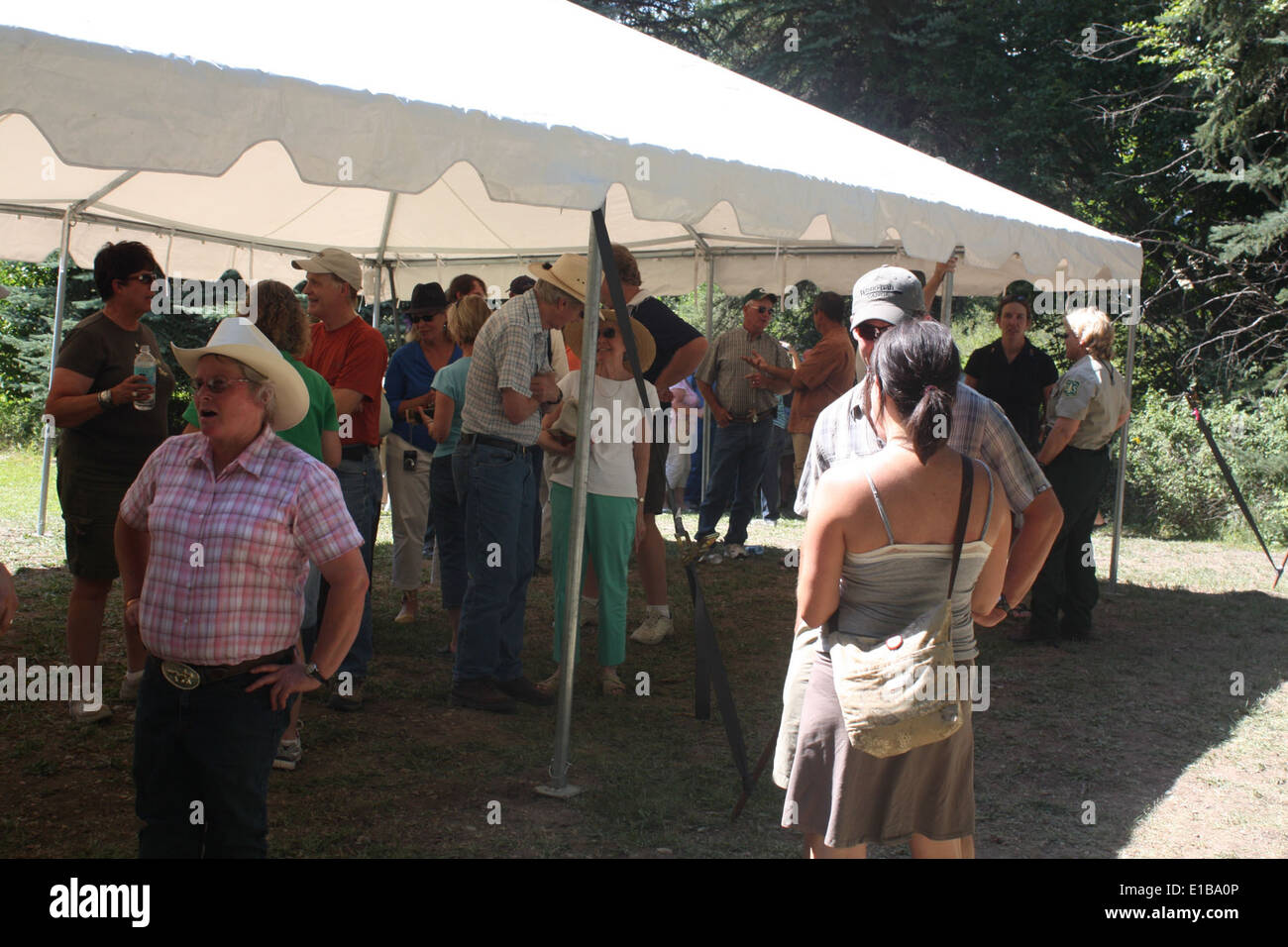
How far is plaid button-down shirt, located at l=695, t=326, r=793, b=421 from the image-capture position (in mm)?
8648

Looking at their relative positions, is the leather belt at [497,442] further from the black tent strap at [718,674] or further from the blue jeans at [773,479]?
the blue jeans at [773,479]

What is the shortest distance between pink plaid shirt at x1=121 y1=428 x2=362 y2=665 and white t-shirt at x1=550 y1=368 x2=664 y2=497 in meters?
2.39

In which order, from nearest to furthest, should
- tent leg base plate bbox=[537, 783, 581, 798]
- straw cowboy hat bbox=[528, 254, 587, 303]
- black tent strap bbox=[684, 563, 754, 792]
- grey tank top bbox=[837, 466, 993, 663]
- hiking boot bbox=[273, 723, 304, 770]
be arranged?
grey tank top bbox=[837, 466, 993, 663] → black tent strap bbox=[684, 563, 754, 792] → tent leg base plate bbox=[537, 783, 581, 798] → hiking boot bbox=[273, 723, 304, 770] → straw cowboy hat bbox=[528, 254, 587, 303]

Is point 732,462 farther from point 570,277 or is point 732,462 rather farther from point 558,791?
point 558,791

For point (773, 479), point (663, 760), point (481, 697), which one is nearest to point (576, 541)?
point (663, 760)

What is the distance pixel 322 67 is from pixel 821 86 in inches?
669

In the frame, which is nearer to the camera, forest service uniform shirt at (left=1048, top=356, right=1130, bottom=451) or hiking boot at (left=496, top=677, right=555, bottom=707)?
hiking boot at (left=496, top=677, right=555, bottom=707)

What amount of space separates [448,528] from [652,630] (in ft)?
4.73

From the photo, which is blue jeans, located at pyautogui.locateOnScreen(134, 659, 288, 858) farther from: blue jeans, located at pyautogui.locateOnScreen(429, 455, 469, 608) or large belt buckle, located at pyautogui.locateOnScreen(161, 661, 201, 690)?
blue jeans, located at pyautogui.locateOnScreen(429, 455, 469, 608)

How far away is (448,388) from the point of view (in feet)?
17.4

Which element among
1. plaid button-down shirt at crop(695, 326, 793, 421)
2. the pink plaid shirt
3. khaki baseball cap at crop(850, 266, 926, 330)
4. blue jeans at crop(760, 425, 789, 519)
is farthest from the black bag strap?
blue jeans at crop(760, 425, 789, 519)

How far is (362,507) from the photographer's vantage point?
4.74m
